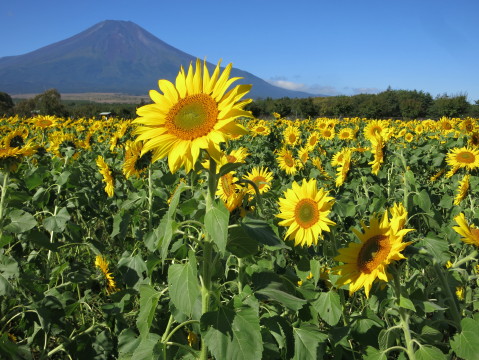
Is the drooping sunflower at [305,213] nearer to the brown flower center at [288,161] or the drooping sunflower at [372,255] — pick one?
the drooping sunflower at [372,255]

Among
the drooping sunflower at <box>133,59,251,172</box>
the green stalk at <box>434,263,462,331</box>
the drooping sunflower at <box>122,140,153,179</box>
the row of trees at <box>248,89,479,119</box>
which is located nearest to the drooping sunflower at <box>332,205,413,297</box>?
the green stalk at <box>434,263,462,331</box>

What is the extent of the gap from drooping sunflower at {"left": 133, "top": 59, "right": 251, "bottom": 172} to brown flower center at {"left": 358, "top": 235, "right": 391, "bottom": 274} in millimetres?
911

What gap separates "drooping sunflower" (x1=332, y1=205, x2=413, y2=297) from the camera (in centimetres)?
186

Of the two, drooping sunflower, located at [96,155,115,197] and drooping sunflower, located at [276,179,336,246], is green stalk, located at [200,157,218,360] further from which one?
drooping sunflower, located at [96,155,115,197]

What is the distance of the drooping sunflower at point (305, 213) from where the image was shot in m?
2.60

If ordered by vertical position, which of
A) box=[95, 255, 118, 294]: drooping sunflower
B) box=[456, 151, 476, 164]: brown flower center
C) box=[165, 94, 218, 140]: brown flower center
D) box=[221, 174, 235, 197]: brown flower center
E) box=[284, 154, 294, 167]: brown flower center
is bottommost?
box=[95, 255, 118, 294]: drooping sunflower

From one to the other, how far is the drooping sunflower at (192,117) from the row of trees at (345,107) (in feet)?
62.0

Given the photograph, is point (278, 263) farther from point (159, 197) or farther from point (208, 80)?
point (208, 80)

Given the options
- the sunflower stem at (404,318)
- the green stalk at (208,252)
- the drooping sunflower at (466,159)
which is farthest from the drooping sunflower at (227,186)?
the drooping sunflower at (466,159)

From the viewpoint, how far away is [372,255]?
1972 millimetres

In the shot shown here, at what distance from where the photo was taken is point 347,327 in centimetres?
210

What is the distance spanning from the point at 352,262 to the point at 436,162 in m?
4.83

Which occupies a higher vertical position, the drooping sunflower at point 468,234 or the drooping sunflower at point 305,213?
the drooping sunflower at point 468,234

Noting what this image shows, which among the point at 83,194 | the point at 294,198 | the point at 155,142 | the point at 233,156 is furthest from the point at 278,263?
the point at 83,194
